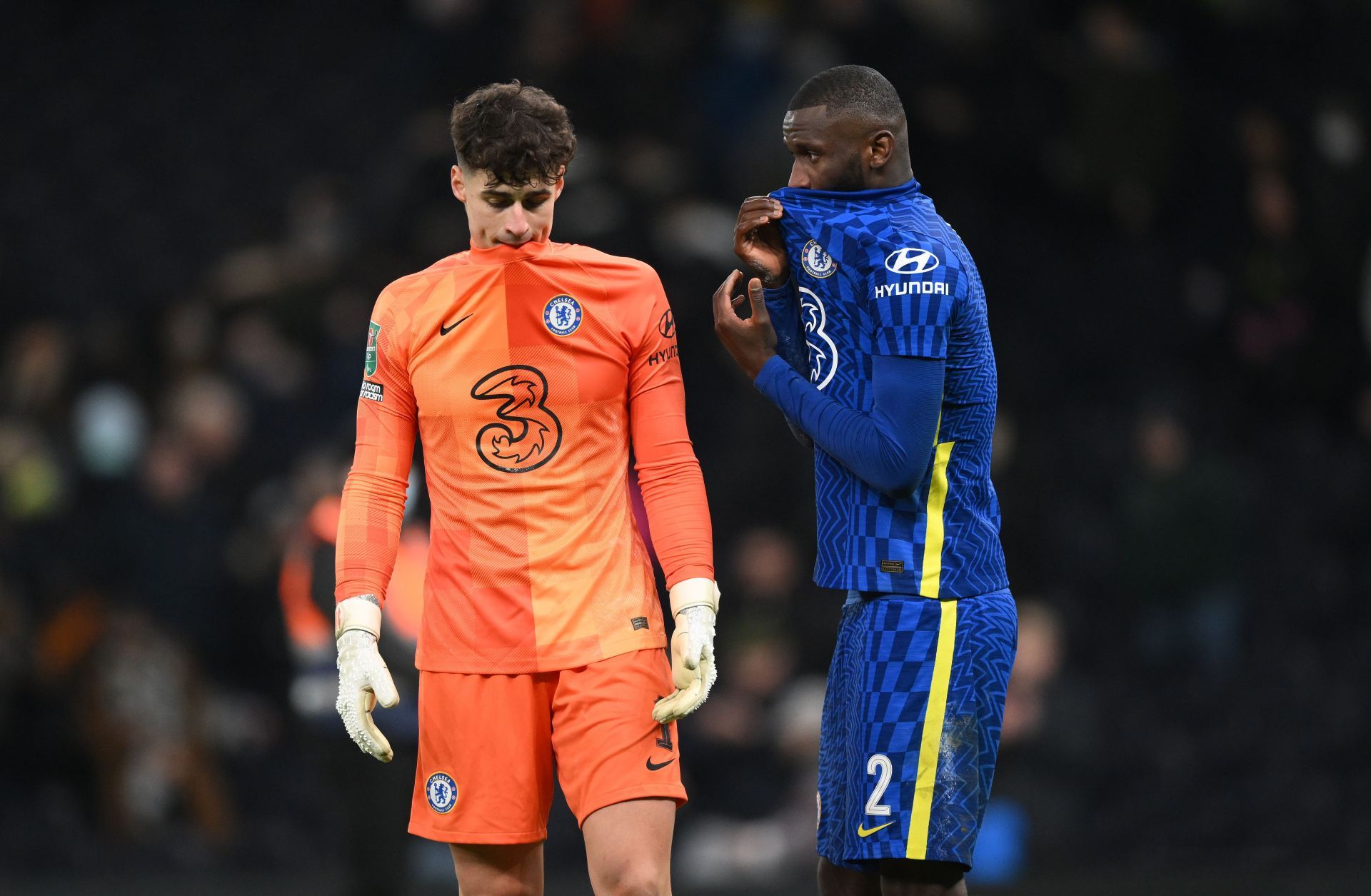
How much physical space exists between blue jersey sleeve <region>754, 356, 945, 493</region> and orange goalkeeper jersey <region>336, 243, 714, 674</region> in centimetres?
33

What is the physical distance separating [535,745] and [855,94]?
1.46 m

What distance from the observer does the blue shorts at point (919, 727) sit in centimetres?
350

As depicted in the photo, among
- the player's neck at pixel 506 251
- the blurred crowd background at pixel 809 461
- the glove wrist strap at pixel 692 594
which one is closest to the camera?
the glove wrist strap at pixel 692 594

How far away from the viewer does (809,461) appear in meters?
7.96

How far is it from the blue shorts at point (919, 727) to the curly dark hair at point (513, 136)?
1.10 m

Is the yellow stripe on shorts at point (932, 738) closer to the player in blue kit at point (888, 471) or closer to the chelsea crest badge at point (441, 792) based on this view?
the player in blue kit at point (888, 471)

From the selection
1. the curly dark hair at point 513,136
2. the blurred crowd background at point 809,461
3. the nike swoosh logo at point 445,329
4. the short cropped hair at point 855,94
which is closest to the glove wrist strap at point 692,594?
the nike swoosh logo at point 445,329

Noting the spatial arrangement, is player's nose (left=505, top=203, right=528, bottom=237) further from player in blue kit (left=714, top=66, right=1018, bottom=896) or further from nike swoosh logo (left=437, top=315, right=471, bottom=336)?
player in blue kit (left=714, top=66, right=1018, bottom=896)

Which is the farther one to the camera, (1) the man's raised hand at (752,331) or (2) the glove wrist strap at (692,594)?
(1) the man's raised hand at (752,331)

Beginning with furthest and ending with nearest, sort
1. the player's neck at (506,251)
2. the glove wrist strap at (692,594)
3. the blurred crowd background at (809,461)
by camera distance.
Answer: the blurred crowd background at (809,461) < the player's neck at (506,251) < the glove wrist strap at (692,594)

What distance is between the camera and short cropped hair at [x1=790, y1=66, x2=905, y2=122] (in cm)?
361

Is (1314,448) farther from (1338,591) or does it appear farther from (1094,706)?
(1094,706)

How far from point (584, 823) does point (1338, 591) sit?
6.09 metres

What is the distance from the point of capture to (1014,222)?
9.16 meters
